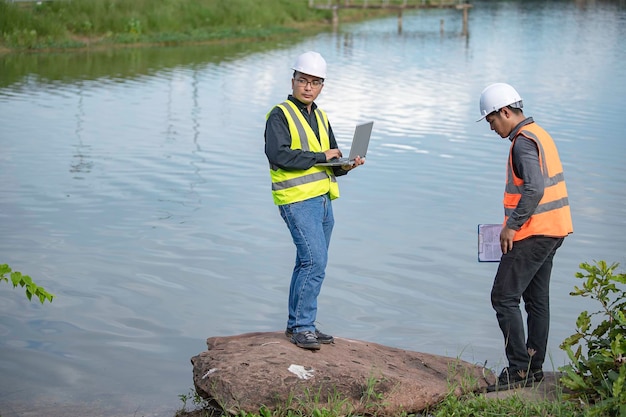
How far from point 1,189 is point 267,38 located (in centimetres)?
2913

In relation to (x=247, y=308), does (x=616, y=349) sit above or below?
above

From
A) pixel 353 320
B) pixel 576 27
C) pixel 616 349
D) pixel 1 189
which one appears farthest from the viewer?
pixel 576 27

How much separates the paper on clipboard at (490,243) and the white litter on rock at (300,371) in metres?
1.31

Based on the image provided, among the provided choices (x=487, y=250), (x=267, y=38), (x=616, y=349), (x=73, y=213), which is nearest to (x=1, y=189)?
(x=73, y=213)

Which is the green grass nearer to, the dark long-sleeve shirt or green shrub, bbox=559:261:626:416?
the dark long-sleeve shirt

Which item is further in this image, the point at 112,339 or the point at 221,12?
the point at 221,12

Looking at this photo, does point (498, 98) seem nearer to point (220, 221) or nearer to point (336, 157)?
point (336, 157)

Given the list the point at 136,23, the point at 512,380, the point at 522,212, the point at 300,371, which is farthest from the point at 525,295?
the point at 136,23

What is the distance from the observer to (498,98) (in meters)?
6.25

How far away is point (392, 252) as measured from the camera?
10.6 meters

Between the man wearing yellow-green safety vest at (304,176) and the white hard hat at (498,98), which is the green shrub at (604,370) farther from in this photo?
the man wearing yellow-green safety vest at (304,176)

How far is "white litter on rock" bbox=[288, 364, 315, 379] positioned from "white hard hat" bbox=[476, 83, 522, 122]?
1.78 m

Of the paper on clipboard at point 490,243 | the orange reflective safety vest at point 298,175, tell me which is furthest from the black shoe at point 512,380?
the orange reflective safety vest at point 298,175

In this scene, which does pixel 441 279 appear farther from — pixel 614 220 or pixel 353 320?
pixel 614 220
